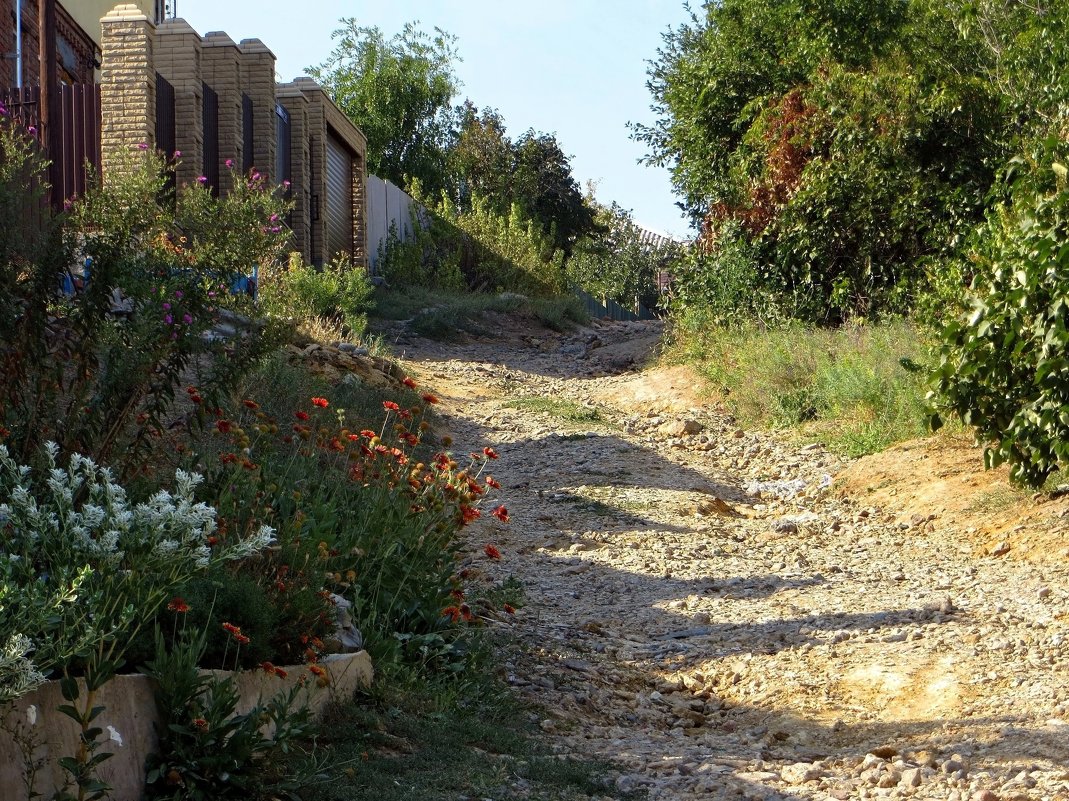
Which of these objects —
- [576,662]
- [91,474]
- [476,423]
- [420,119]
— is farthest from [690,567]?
[420,119]

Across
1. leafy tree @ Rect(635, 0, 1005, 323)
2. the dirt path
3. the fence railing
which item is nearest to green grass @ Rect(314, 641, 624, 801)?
the dirt path

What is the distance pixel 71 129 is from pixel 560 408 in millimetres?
6523

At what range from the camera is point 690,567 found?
7.04 metres

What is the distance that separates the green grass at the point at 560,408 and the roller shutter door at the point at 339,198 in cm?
762

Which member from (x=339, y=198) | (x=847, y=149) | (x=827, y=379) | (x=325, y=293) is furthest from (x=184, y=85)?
(x=827, y=379)

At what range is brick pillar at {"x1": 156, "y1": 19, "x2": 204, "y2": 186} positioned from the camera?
49.1ft

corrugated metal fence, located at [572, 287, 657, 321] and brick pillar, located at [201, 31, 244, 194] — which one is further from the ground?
brick pillar, located at [201, 31, 244, 194]

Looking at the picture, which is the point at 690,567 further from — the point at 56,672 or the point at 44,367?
the point at 56,672

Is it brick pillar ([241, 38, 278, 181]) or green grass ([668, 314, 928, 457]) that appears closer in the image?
green grass ([668, 314, 928, 457])

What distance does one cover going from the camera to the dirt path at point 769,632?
13.3 feet

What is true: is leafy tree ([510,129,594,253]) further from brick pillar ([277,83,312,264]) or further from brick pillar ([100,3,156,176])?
brick pillar ([100,3,156,176])

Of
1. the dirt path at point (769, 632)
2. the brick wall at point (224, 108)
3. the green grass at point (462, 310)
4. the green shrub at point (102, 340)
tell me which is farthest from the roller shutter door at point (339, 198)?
the green shrub at point (102, 340)

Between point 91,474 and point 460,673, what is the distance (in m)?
1.83

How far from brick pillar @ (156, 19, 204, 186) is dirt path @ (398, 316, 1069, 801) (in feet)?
22.1
